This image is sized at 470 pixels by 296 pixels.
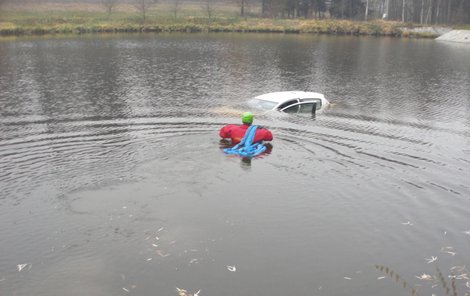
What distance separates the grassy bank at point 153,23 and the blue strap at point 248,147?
70.4 metres

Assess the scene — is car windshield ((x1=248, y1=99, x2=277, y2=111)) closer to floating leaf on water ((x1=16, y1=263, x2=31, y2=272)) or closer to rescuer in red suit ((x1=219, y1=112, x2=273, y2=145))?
rescuer in red suit ((x1=219, y1=112, x2=273, y2=145))

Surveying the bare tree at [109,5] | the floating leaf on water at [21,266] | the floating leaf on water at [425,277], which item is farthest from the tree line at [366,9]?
the floating leaf on water at [425,277]

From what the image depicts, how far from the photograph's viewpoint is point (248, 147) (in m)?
20.8

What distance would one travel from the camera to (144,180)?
17422mm

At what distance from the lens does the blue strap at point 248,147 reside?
2048 centimetres

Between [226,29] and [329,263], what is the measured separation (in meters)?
86.1

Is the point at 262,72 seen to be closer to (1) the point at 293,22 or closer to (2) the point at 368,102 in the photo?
(2) the point at 368,102

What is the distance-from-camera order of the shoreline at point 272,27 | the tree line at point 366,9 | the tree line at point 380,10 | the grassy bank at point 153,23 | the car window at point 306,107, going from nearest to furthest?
1. the car window at point 306,107
2. the grassy bank at point 153,23
3. the shoreline at point 272,27
4. the tree line at point 366,9
5. the tree line at point 380,10

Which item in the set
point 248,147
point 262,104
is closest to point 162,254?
point 248,147

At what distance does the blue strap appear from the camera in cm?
2048

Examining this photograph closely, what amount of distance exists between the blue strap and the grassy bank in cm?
7044

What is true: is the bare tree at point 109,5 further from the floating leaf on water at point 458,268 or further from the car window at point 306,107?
the floating leaf on water at point 458,268

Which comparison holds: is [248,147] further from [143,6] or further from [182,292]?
[143,6]

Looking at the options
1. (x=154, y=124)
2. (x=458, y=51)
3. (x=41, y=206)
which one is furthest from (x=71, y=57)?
(x=458, y=51)
